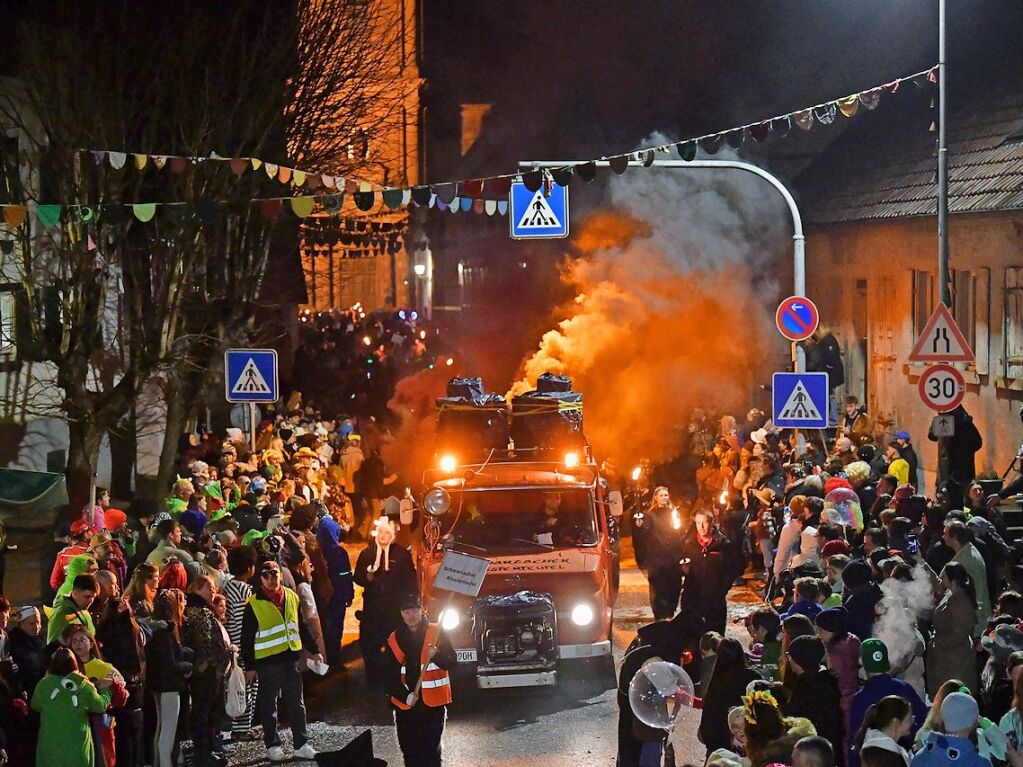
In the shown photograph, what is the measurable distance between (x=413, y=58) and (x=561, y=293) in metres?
29.0

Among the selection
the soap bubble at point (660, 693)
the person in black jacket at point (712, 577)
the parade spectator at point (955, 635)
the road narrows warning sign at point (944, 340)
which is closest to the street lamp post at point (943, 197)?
the road narrows warning sign at point (944, 340)

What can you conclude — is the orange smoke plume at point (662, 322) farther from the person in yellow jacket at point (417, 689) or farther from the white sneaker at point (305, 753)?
the person in yellow jacket at point (417, 689)

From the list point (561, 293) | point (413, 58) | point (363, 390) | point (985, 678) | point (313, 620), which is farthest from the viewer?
point (413, 58)

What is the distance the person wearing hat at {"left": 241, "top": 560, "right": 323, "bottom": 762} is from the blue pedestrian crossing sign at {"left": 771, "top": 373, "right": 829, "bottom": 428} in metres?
8.33

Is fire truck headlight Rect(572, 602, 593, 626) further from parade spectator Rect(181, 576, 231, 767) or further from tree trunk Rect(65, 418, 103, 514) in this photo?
tree trunk Rect(65, 418, 103, 514)

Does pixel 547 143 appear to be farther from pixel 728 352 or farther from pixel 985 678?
pixel 985 678

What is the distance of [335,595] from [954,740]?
8.58 m

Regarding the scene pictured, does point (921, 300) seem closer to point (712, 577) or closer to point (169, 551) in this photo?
point (712, 577)

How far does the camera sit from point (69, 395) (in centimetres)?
2077

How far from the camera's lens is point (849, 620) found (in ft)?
34.2

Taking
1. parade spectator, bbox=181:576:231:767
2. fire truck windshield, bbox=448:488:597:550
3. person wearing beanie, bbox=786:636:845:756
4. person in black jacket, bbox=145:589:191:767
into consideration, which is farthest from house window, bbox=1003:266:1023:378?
person in black jacket, bbox=145:589:191:767

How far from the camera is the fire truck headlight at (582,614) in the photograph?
13.4 metres

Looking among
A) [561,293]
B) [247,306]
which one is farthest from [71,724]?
[561,293]

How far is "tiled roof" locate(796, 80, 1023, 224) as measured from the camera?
2203 centimetres
